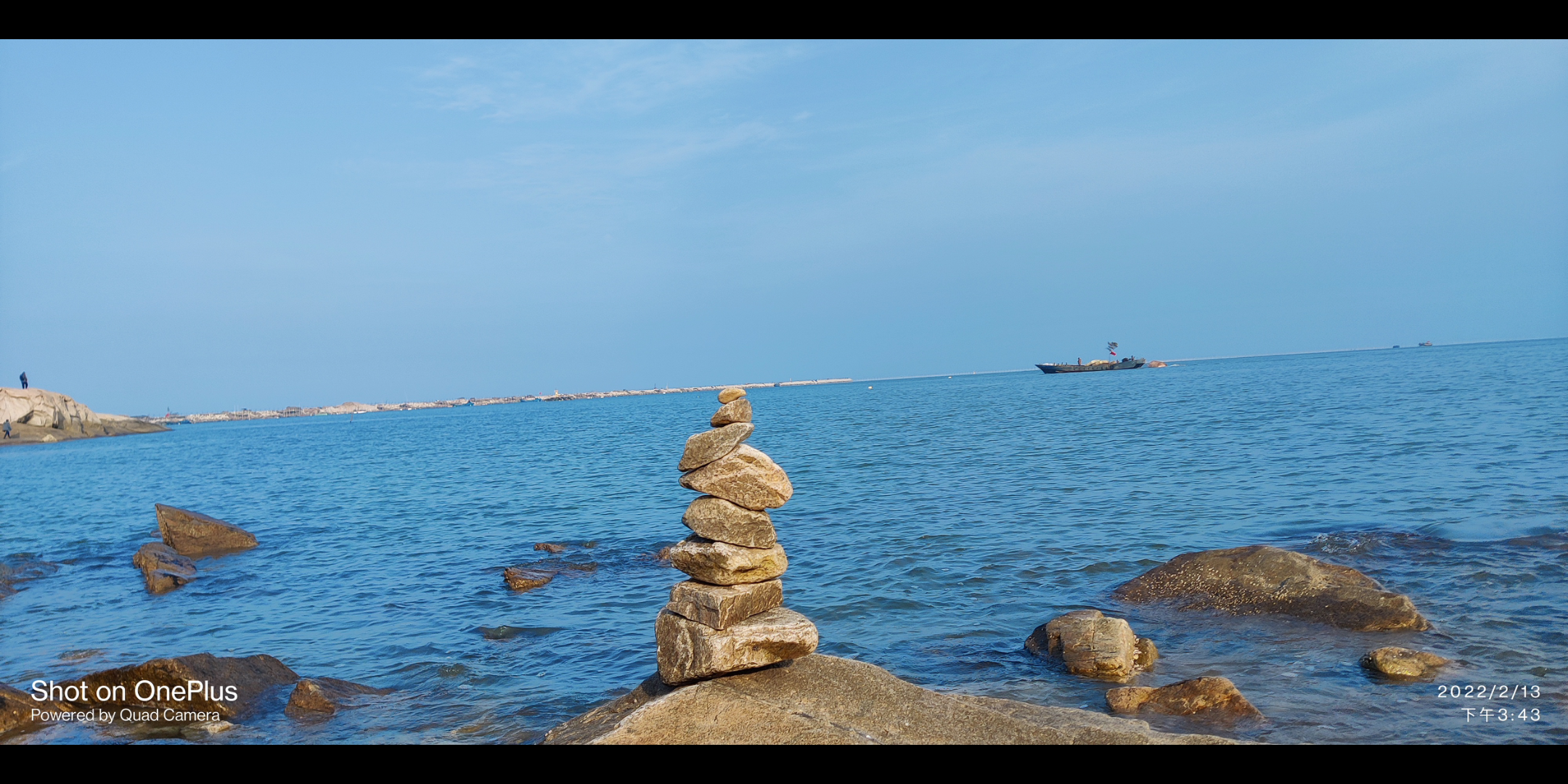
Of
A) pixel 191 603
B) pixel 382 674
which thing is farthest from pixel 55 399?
pixel 382 674

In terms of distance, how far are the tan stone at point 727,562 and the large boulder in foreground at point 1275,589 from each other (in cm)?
829

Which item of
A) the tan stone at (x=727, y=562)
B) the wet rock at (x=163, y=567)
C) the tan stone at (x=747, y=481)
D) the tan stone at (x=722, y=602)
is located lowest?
the wet rock at (x=163, y=567)

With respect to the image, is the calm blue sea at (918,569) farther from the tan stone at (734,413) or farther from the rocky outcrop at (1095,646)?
the tan stone at (734,413)

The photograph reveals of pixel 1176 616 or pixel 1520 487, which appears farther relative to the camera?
pixel 1520 487

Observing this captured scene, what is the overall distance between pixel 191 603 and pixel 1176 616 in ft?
69.9

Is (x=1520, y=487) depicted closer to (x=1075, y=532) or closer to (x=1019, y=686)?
(x=1075, y=532)

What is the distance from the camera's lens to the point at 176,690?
37.2ft

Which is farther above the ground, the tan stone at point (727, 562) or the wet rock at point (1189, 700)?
the tan stone at point (727, 562)

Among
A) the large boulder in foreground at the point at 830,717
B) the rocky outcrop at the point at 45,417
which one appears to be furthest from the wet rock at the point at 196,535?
the rocky outcrop at the point at 45,417

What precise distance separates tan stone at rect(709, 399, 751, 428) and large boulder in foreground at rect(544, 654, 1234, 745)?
317cm

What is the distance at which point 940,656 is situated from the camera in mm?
13070
